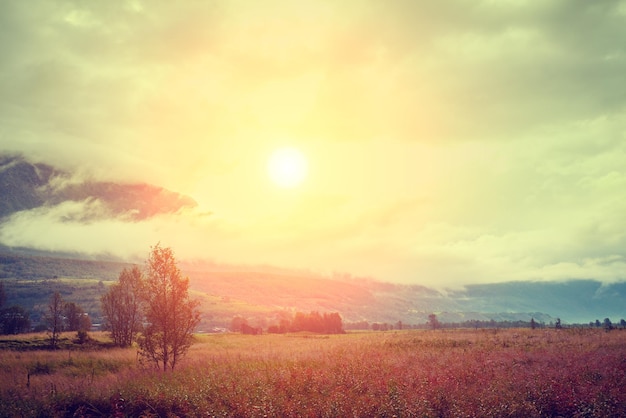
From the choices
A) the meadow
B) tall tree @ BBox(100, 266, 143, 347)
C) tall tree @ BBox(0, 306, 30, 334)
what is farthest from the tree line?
the meadow

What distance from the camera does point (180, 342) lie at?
86.0ft

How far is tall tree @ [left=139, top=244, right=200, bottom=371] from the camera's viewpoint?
26047 millimetres

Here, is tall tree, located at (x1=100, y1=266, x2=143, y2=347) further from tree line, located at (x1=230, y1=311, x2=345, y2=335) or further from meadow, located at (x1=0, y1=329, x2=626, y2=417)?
tree line, located at (x1=230, y1=311, x2=345, y2=335)

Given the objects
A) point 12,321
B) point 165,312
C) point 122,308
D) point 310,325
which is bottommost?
point 310,325

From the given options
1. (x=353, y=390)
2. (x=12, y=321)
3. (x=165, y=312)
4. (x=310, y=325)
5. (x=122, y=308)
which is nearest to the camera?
(x=353, y=390)

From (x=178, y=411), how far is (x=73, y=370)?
746 inches

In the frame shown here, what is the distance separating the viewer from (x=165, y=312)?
86.6 ft

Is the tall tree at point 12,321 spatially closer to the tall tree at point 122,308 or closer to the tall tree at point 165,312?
the tall tree at point 122,308

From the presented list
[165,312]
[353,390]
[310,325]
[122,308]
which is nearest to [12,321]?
[122,308]

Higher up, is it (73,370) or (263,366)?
(263,366)

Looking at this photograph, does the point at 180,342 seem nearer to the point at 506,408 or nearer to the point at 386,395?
the point at 386,395

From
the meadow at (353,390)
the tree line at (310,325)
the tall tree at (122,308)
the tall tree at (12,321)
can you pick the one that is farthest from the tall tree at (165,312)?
the tree line at (310,325)

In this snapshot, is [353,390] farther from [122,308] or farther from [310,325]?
[310,325]

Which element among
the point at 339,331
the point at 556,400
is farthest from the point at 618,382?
the point at 339,331
